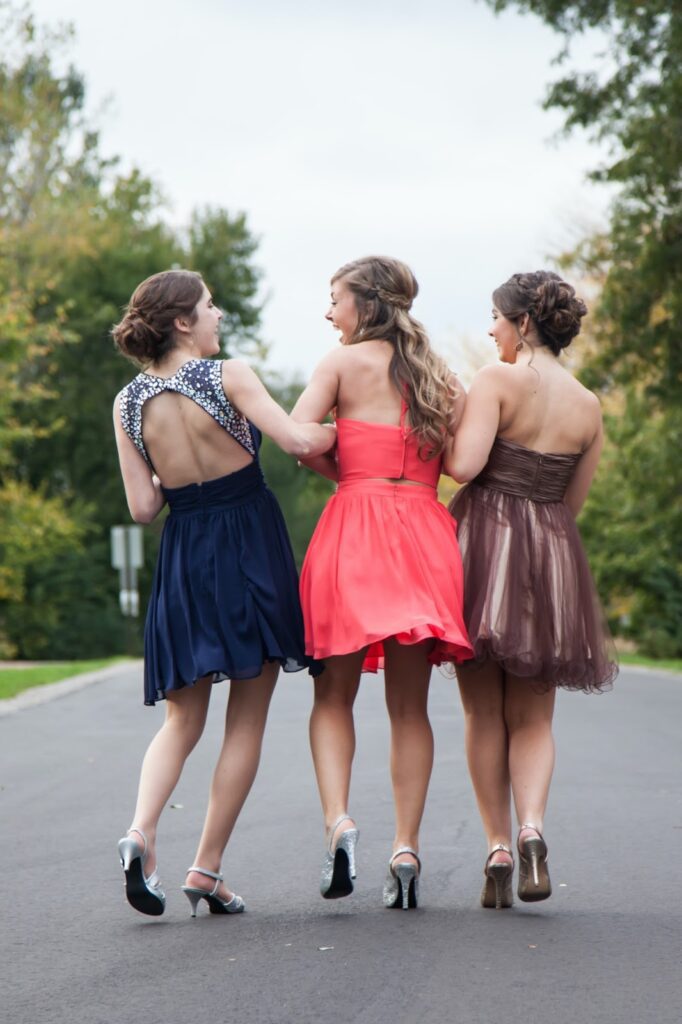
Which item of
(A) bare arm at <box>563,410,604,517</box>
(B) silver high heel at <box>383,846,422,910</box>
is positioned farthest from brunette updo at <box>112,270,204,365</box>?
(B) silver high heel at <box>383,846,422,910</box>

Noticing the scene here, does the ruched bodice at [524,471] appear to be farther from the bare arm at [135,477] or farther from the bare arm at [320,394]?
the bare arm at [135,477]

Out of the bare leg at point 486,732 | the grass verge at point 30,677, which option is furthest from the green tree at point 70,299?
the bare leg at point 486,732

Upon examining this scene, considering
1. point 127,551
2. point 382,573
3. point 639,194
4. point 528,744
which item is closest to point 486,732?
point 528,744

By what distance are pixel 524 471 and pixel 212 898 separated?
1784 mm

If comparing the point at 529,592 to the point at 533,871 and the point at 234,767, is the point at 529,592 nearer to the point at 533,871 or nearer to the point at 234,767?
the point at 533,871

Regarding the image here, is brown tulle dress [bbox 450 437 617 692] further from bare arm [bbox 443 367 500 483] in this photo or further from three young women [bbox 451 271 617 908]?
bare arm [bbox 443 367 500 483]

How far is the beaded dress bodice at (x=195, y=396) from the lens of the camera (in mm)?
5215

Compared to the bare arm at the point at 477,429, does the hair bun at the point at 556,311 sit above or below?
above

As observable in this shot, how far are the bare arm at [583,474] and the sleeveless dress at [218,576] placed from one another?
1.07 metres

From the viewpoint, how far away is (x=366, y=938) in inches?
189

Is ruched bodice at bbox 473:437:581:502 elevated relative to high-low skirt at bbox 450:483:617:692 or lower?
elevated

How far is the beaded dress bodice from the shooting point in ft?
17.1

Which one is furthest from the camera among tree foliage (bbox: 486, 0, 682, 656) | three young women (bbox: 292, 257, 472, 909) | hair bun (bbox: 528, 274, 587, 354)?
tree foliage (bbox: 486, 0, 682, 656)

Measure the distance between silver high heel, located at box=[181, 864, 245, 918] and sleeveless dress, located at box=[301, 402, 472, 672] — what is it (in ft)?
2.61
